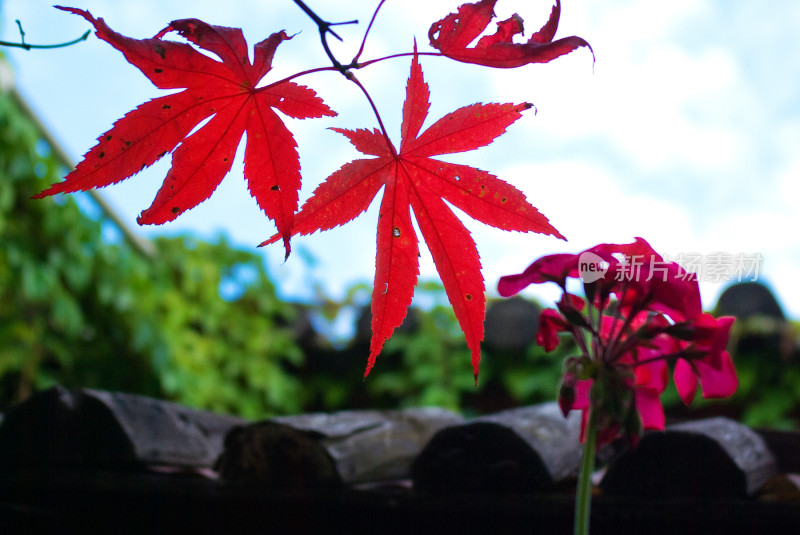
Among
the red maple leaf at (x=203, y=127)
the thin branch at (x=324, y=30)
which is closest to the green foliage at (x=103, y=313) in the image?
the red maple leaf at (x=203, y=127)

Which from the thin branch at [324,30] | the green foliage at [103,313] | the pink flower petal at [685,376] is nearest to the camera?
the thin branch at [324,30]

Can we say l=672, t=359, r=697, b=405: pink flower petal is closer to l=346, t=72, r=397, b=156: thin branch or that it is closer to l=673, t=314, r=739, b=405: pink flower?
l=673, t=314, r=739, b=405: pink flower

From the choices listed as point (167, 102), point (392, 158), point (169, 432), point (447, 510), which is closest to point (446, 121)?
point (392, 158)

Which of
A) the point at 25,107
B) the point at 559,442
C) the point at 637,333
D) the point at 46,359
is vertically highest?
the point at 25,107

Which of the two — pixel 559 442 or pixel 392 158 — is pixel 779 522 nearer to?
pixel 559 442

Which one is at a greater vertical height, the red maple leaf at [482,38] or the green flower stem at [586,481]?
the red maple leaf at [482,38]

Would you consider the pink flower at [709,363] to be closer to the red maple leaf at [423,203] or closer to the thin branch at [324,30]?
the red maple leaf at [423,203]

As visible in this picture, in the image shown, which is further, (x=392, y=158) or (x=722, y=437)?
(x=722, y=437)
